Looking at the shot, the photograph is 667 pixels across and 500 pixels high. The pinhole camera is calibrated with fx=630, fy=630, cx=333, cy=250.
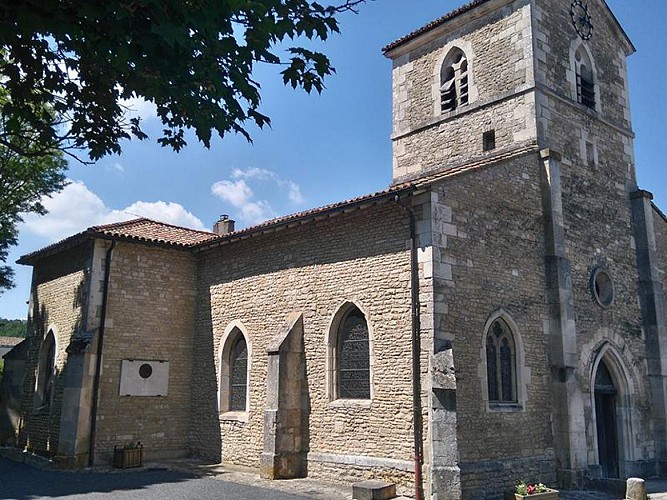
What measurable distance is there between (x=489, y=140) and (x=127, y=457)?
1189 centimetres

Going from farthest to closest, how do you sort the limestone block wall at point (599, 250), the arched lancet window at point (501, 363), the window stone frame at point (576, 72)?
the window stone frame at point (576, 72) < the limestone block wall at point (599, 250) < the arched lancet window at point (501, 363)

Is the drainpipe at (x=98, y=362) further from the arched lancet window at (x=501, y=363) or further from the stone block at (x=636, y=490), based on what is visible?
the stone block at (x=636, y=490)

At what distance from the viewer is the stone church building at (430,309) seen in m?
12.2

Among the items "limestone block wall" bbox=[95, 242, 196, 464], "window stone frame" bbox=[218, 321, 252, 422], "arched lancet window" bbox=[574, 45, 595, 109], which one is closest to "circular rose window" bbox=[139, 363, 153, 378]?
"limestone block wall" bbox=[95, 242, 196, 464]

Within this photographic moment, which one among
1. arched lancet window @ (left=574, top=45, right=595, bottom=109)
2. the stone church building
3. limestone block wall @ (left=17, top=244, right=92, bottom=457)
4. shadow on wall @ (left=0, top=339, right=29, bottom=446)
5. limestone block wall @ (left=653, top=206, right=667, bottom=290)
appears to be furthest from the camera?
shadow on wall @ (left=0, top=339, right=29, bottom=446)

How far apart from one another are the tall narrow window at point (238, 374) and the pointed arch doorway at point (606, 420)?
28.1ft

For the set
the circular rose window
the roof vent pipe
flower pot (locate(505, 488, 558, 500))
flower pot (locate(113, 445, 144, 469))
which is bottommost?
flower pot (locate(505, 488, 558, 500))

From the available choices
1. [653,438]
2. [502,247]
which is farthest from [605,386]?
[502,247]

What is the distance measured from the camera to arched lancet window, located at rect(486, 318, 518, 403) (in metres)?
12.8

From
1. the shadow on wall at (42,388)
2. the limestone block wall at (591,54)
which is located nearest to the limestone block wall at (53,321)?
the shadow on wall at (42,388)

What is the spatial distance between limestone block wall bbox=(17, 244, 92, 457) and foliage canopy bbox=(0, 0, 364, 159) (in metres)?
10.4

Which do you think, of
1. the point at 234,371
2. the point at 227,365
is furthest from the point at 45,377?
Result: the point at 234,371

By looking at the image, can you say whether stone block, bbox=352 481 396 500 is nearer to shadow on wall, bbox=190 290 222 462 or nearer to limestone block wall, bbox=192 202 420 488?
→ limestone block wall, bbox=192 202 420 488

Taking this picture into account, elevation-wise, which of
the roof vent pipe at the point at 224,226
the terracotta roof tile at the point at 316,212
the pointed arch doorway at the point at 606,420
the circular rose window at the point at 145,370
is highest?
the roof vent pipe at the point at 224,226
